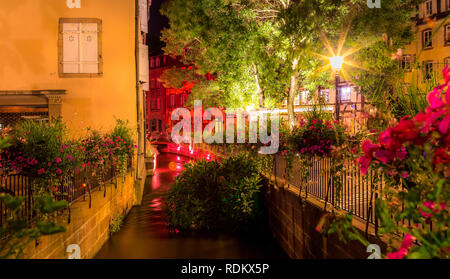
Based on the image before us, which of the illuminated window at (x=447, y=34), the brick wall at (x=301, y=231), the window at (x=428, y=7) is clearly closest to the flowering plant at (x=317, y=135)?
the brick wall at (x=301, y=231)

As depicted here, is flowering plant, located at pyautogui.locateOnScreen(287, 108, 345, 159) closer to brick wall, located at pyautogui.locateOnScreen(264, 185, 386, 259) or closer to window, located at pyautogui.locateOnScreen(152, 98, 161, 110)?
brick wall, located at pyautogui.locateOnScreen(264, 185, 386, 259)

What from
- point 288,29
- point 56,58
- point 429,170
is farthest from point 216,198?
point 429,170

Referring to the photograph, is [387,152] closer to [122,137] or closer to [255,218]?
[255,218]

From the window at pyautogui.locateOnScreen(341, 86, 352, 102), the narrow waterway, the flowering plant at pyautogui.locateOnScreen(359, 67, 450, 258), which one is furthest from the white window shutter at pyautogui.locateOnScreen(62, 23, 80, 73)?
the window at pyautogui.locateOnScreen(341, 86, 352, 102)

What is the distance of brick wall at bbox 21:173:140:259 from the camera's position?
4496mm

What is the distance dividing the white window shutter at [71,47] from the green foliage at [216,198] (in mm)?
6215

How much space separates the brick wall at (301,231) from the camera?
468 centimetres

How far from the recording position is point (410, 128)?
1516mm

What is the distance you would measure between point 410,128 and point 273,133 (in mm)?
8221

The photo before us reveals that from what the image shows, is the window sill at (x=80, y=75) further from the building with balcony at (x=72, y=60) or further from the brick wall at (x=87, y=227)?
the brick wall at (x=87, y=227)

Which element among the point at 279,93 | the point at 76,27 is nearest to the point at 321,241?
the point at 76,27

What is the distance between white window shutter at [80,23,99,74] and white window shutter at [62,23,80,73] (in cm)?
17

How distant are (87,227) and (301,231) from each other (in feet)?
12.7

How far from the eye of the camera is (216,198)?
32.2 ft
